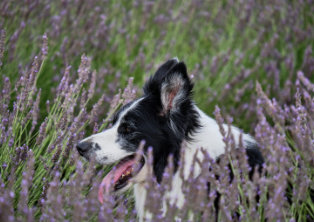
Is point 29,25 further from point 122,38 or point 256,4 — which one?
point 256,4

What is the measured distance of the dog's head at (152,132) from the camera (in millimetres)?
2199

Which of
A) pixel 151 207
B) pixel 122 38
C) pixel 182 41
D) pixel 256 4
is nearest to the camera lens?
pixel 151 207

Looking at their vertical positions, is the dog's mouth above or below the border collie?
below

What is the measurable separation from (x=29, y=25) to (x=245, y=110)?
9.37ft

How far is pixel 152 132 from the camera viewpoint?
232cm

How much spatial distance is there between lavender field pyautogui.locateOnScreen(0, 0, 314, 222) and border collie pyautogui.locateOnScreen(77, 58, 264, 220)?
0.41 feet

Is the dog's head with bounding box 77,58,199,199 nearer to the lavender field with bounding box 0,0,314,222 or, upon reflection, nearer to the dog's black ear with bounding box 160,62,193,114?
the dog's black ear with bounding box 160,62,193,114

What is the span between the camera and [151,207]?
3.78ft

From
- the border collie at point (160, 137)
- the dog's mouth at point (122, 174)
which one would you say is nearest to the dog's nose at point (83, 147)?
the border collie at point (160, 137)

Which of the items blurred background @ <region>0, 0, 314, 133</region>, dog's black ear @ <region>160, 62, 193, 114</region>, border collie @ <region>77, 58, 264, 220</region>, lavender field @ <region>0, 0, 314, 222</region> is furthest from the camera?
blurred background @ <region>0, 0, 314, 133</region>

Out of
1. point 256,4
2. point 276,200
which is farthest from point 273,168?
point 256,4

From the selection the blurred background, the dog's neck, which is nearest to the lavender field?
the blurred background

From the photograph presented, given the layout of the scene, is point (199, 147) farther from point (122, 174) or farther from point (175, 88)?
point (122, 174)

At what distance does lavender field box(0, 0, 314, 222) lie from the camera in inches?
68.1
